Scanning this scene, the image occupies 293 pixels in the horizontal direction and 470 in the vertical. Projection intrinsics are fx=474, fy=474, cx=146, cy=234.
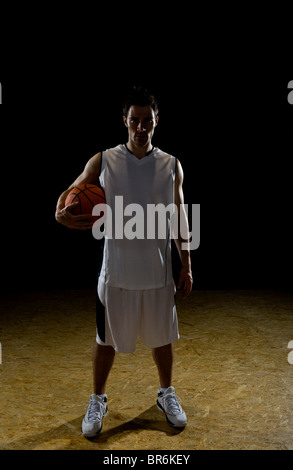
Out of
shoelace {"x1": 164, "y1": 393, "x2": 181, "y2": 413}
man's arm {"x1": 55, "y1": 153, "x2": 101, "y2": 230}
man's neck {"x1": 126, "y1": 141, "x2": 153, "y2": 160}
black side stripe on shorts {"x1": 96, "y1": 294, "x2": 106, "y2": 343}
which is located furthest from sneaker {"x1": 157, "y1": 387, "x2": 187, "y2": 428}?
man's neck {"x1": 126, "y1": 141, "x2": 153, "y2": 160}

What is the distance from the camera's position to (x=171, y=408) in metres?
2.05

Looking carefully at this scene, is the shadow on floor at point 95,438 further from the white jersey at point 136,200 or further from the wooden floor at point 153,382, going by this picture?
the white jersey at point 136,200

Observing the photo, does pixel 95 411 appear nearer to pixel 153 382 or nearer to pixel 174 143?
pixel 153 382

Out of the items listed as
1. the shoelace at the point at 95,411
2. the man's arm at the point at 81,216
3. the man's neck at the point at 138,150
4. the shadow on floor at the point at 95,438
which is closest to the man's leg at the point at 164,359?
the shadow on floor at the point at 95,438

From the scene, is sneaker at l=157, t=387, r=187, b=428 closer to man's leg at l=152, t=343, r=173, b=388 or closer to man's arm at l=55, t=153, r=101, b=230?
man's leg at l=152, t=343, r=173, b=388

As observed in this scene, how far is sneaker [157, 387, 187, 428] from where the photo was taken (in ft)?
6.56

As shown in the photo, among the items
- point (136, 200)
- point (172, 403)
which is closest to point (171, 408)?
point (172, 403)

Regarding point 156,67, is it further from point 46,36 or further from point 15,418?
point 15,418

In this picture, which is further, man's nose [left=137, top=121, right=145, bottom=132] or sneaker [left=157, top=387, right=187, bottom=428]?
sneaker [left=157, top=387, right=187, bottom=428]

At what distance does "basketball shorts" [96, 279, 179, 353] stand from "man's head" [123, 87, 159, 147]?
610mm

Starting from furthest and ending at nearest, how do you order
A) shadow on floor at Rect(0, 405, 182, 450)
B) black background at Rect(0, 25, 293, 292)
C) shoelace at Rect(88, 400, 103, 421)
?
black background at Rect(0, 25, 293, 292) → shoelace at Rect(88, 400, 103, 421) → shadow on floor at Rect(0, 405, 182, 450)

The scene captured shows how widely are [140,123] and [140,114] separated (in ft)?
0.11

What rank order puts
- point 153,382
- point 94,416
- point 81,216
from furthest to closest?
point 153,382
point 94,416
point 81,216

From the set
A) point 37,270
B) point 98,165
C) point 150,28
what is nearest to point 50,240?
point 37,270
